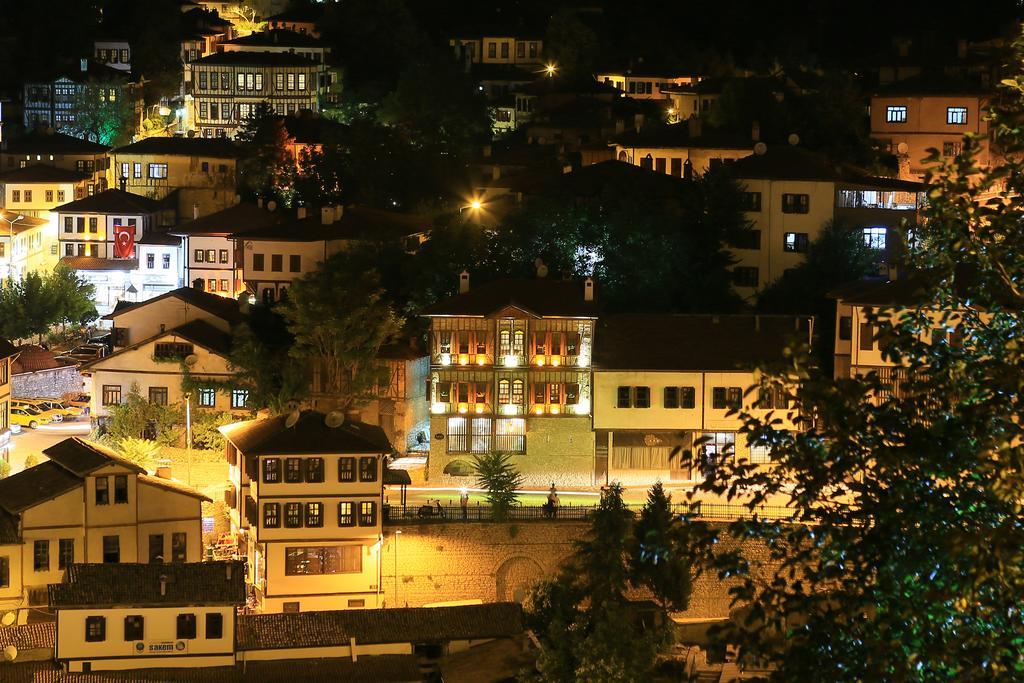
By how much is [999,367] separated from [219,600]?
25168mm

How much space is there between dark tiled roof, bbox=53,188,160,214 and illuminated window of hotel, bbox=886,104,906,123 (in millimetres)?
→ 26765

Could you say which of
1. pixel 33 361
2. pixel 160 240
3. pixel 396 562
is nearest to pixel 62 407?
pixel 33 361

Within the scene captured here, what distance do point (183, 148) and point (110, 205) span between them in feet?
19.9

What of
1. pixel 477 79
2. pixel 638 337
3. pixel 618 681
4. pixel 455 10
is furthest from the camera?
pixel 455 10

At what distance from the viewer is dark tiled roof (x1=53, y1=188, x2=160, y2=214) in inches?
2985

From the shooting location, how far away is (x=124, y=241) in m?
75.2

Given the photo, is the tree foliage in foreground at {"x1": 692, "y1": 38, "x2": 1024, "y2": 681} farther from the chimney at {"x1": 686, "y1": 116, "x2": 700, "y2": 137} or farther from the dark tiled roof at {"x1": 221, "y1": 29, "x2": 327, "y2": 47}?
the dark tiled roof at {"x1": 221, "y1": 29, "x2": 327, "y2": 47}

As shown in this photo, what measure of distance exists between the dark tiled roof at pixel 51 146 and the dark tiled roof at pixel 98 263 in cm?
1160

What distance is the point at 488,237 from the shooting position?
186ft

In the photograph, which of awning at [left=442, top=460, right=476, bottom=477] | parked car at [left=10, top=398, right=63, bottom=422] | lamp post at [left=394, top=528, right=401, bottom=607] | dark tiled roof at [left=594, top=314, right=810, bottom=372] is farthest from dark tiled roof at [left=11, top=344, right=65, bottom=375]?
lamp post at [left=394, top=528, right=401, bottom=607]

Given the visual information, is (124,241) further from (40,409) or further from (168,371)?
(168,371)

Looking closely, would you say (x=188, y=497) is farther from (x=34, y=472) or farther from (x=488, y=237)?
(x=488, y=237)

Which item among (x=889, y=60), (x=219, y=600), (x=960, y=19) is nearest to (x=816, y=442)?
(x=219, y=600)

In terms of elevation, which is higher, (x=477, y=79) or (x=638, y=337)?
(x=477, y=79)
